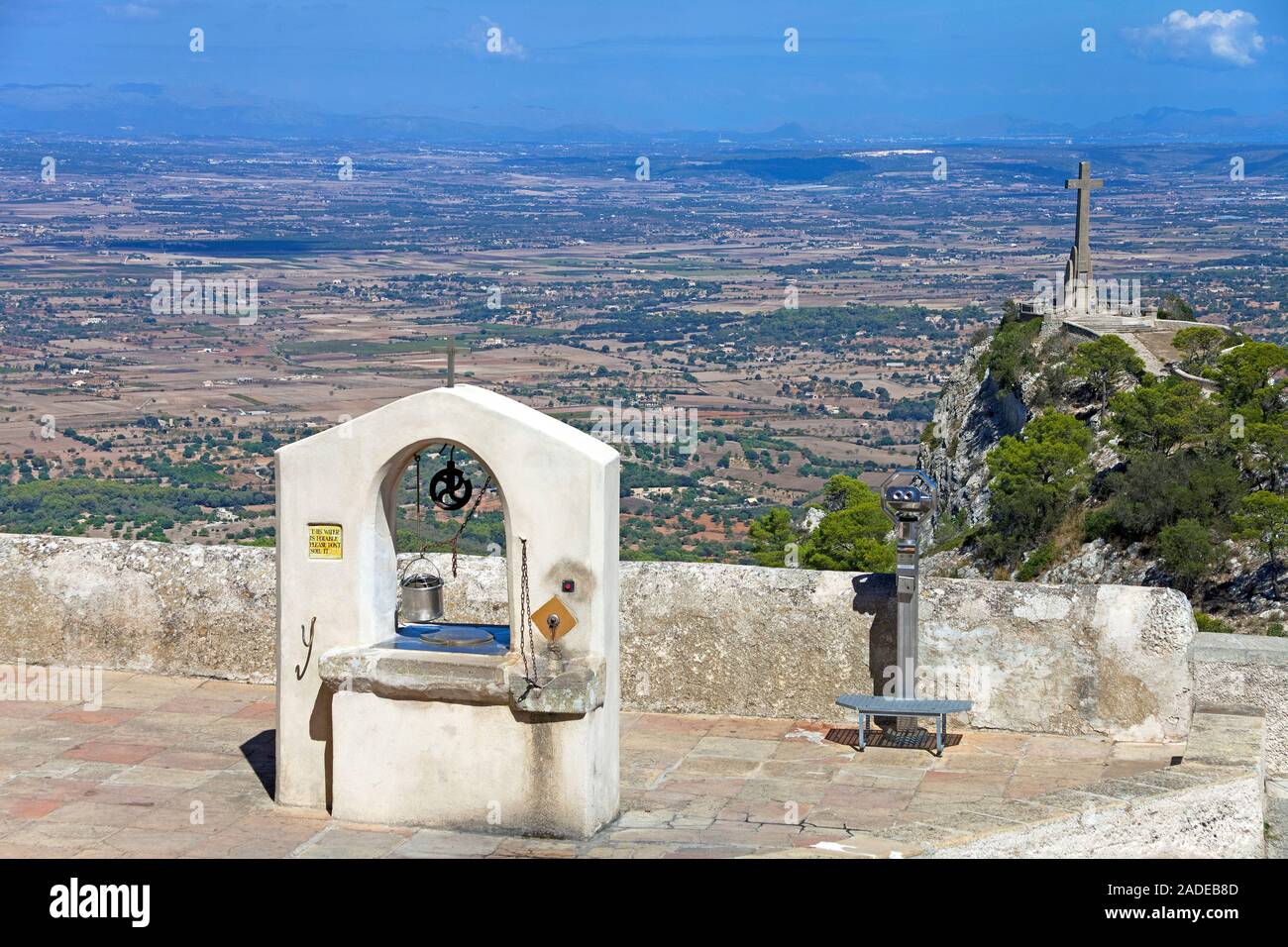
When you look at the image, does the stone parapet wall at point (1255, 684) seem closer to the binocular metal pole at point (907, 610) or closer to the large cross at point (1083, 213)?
the binocular metal pole at point (907, 610)

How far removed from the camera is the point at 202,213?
144m

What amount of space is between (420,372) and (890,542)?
40.4 metres

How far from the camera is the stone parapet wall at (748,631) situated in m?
7.58

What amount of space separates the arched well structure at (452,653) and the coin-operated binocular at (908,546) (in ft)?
5.48

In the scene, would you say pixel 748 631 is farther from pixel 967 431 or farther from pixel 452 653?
pixel 967 431

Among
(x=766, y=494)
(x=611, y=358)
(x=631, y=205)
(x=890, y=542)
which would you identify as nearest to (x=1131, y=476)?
(x=890, y=542)

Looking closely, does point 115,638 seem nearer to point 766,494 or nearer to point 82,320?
point 766,494

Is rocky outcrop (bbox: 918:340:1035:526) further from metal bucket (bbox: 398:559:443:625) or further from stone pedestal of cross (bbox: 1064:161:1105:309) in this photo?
metal bucket (bbox: 398:559:443:625)

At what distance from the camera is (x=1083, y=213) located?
168ft

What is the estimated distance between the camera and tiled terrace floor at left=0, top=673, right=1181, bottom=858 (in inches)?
243

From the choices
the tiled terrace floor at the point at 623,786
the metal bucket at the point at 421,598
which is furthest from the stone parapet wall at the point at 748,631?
the metal bucket at the point at 421,598

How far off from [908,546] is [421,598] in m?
2.24

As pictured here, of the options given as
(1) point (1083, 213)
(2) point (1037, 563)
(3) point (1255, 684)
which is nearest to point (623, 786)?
(3) point (1255, 684)

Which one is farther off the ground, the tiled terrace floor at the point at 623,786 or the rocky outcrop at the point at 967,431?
the tiled terrace floor at the point at 623,786
